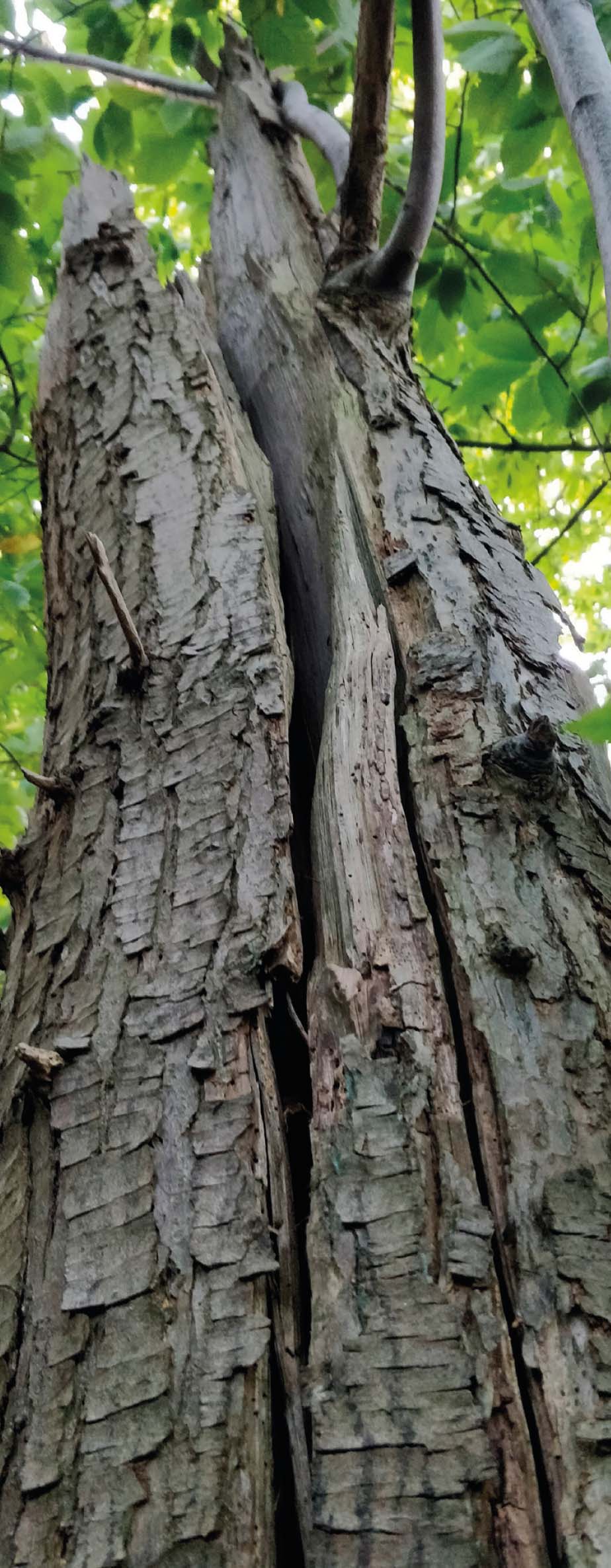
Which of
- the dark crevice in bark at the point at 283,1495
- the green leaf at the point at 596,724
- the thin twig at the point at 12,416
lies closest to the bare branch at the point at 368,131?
the thin twig at the point at 12,416

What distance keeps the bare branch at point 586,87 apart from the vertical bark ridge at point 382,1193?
69cm

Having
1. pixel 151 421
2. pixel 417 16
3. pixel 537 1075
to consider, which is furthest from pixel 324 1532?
pixel 417 16

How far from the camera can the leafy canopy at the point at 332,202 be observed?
2432 millimetres

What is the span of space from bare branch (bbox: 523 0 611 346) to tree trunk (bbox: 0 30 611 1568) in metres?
0.56

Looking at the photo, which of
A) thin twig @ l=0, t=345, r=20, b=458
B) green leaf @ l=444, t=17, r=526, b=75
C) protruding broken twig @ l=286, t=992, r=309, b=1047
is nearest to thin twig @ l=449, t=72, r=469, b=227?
green leaf @ l=444, t=17, r=526, b=75

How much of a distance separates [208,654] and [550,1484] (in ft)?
3.81

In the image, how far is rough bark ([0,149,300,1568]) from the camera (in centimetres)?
92

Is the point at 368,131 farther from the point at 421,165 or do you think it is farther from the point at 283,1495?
the point at 283,1495

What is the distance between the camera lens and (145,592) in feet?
5.79

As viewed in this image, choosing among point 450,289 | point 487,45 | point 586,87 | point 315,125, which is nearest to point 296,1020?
point 586,87

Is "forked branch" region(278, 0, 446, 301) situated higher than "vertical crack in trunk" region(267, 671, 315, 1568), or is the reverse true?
"forked branch" region(278, 0, 446, 301)

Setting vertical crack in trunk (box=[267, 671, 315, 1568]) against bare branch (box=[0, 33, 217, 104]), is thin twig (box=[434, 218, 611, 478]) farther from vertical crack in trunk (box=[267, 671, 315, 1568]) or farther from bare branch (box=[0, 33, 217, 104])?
vertical crack in trunk (box=[267, 671, 315, 1568])

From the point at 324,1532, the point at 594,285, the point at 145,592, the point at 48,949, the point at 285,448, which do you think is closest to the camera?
the point at 324,1532

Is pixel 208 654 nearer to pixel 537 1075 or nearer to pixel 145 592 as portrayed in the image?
pixel 145 592
